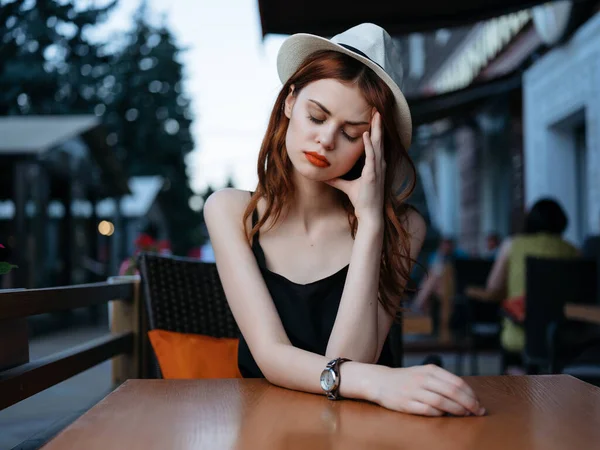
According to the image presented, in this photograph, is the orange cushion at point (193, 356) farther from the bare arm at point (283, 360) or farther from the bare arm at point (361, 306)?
the bare arm at point (361, 306)

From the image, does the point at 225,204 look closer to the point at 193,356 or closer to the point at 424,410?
the point at 193,356

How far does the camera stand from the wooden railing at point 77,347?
1624 millimetres

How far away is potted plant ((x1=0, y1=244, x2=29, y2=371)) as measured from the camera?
1646 millimetres

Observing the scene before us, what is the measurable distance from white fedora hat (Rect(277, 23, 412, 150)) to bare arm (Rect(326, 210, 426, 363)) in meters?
0.33

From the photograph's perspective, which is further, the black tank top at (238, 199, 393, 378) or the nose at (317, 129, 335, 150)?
the black tank top at (238, 199, 393, 378)

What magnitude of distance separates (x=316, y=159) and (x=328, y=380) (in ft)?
2.01

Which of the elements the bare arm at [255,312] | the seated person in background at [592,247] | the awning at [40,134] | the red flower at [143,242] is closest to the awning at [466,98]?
the seated person in background at [592,247]

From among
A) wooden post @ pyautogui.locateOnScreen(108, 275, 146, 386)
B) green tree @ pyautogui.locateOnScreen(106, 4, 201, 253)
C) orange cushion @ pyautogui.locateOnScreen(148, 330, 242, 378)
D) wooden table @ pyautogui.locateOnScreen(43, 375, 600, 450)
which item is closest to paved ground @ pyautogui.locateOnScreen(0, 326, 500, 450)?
wooden post @ pyautogui.locateOnScreen(108, 275, 146, 386)

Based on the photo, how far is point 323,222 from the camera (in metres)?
2.36

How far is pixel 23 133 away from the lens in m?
11.6

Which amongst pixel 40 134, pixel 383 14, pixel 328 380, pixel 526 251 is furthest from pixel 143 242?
pixel 40 134

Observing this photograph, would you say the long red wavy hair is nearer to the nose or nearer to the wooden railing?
the nose

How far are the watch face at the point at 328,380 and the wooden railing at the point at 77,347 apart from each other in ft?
2.11

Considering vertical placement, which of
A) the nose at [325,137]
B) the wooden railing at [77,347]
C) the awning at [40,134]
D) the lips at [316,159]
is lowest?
the wooden railing at [77,347]
